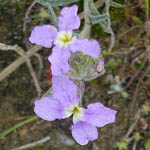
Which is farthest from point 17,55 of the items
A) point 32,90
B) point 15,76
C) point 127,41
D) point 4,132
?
point 127,41

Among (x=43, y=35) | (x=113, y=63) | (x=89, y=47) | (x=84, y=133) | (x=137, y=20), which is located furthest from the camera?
(x=113, y=63)

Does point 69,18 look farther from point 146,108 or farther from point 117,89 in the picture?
point 146,108

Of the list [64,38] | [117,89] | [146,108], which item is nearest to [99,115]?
[64,38]

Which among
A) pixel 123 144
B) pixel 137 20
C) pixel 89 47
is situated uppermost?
pixel 89 47

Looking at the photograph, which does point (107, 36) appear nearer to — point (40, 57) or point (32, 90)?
point (40, 57)

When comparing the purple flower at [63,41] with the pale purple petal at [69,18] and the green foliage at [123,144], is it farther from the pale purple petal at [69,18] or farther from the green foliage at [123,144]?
the green foliage at [123,144]

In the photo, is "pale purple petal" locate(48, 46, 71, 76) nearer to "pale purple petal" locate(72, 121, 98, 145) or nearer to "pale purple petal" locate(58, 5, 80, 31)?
"pale purple petal" locate(58, 5, 80, 31)

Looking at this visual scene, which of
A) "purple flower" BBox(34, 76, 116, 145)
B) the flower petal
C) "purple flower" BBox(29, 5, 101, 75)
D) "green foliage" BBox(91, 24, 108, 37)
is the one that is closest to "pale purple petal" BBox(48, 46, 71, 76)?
"purple flower" BBox(29, 5, 101, 75)
